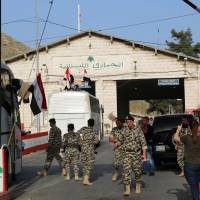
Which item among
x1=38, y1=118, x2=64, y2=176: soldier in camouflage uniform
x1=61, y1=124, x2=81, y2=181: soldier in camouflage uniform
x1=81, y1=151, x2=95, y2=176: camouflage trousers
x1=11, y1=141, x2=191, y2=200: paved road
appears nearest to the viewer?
x1=11, y1=141, x2=191, y2=200: paved road

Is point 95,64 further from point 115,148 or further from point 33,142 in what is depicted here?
point 115,148

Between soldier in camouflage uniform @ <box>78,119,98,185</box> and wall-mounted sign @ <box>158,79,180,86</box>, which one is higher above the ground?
wall-mounted sign @ <box>158,79,180,86</box>

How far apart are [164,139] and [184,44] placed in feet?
271

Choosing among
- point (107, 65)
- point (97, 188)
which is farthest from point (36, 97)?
point (107, 65)

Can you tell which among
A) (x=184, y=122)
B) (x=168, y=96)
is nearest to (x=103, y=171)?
(x=184, y=122)

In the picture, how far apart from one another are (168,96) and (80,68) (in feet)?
78.8

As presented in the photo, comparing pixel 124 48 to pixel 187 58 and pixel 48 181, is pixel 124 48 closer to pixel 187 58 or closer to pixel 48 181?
pixel 187 58

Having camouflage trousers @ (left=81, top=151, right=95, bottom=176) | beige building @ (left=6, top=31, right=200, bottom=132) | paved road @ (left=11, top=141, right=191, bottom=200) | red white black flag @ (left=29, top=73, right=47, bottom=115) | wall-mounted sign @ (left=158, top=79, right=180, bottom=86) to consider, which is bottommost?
paved road @ (left=11, top=141, right=191, bottom=200)

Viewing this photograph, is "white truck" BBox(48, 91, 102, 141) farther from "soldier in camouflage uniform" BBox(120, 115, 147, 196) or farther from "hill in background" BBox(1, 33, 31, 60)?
"hill in background" BBox(1, 33, 31, 60)

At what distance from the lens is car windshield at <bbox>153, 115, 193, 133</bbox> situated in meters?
19.0

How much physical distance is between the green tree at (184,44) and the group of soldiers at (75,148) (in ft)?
267

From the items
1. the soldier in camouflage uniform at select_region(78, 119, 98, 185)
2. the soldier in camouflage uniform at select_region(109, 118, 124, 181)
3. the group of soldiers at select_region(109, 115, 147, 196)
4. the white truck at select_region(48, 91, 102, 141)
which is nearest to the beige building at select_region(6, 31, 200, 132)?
the white truck at select_region(48, 91, 102, 141)

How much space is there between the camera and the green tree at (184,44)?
98000 millimetres

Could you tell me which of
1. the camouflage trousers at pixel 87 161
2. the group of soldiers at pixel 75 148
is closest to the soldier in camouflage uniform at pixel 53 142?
the group of soldiers at pixel 75 148
